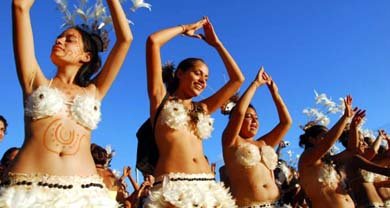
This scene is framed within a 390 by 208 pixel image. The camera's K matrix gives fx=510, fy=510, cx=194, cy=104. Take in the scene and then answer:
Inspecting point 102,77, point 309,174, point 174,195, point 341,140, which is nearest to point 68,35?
point 102,77

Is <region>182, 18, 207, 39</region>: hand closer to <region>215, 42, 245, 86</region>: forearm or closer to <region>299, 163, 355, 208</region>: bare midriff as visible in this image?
<region>215, 42, 245, 86</region>: forearm

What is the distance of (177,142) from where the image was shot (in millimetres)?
4770

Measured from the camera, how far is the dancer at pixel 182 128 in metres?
4.42

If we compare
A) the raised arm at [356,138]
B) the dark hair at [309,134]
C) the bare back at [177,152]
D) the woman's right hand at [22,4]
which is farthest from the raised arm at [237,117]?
the woman's right hand at [22,4]

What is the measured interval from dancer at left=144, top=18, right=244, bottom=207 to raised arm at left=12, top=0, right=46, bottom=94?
1.48 metres

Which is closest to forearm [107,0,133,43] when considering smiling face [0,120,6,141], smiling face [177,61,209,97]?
smiling face [177,61,209,97]

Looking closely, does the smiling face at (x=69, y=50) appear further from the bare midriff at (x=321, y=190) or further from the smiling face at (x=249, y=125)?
the bare midriff at (x=321, y=190)

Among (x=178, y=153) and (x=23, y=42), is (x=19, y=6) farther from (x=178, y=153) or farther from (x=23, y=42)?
(x=178, y=153)

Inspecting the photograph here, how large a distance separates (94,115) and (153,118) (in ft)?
4.19

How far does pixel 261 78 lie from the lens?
666 centimetres

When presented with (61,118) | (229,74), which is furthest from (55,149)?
(229,74)

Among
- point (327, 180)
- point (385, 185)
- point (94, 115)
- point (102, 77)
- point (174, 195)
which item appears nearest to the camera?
point (94, 115)

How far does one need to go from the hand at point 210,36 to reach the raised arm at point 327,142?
2.17 meters

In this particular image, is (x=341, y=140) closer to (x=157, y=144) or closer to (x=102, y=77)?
(x=157, y=144)
